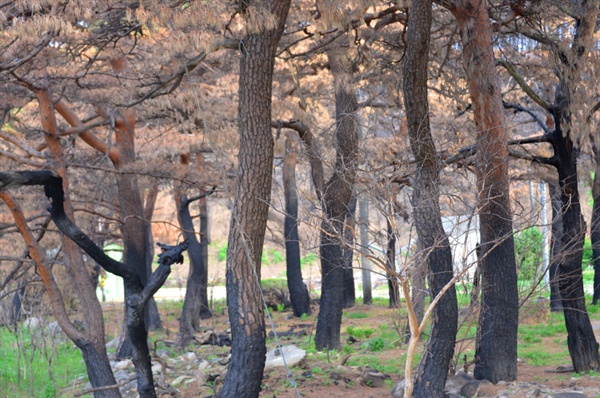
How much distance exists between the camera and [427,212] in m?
7.72

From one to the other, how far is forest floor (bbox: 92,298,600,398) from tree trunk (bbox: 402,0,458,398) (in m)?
0.85

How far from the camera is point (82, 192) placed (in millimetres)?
18656

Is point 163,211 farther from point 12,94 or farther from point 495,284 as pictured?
point 495,284

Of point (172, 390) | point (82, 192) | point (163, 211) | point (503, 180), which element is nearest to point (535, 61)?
point (503, 180)

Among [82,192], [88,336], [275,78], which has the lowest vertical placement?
[88,336]

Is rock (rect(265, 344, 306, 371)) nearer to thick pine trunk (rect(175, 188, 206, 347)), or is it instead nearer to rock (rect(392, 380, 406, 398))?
rock (rect(392, 380, 406, 398))

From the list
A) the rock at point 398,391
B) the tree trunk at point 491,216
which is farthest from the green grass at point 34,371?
the tree trunk at point 491,216

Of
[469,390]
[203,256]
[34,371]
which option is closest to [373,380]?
[469,390]

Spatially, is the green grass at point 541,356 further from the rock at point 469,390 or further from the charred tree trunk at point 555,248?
the rock at point 469,390

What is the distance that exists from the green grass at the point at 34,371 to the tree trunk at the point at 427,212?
5.79 meters

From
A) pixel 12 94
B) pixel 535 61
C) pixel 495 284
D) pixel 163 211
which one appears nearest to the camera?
pixel 495 284

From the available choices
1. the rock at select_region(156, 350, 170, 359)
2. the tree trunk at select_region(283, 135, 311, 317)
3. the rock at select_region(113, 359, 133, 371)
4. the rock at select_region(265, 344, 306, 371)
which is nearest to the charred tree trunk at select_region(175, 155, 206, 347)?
the rock at select_region(156, 350, 170, 359)

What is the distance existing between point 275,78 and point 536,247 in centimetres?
712

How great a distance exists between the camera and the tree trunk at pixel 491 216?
28.8ft
